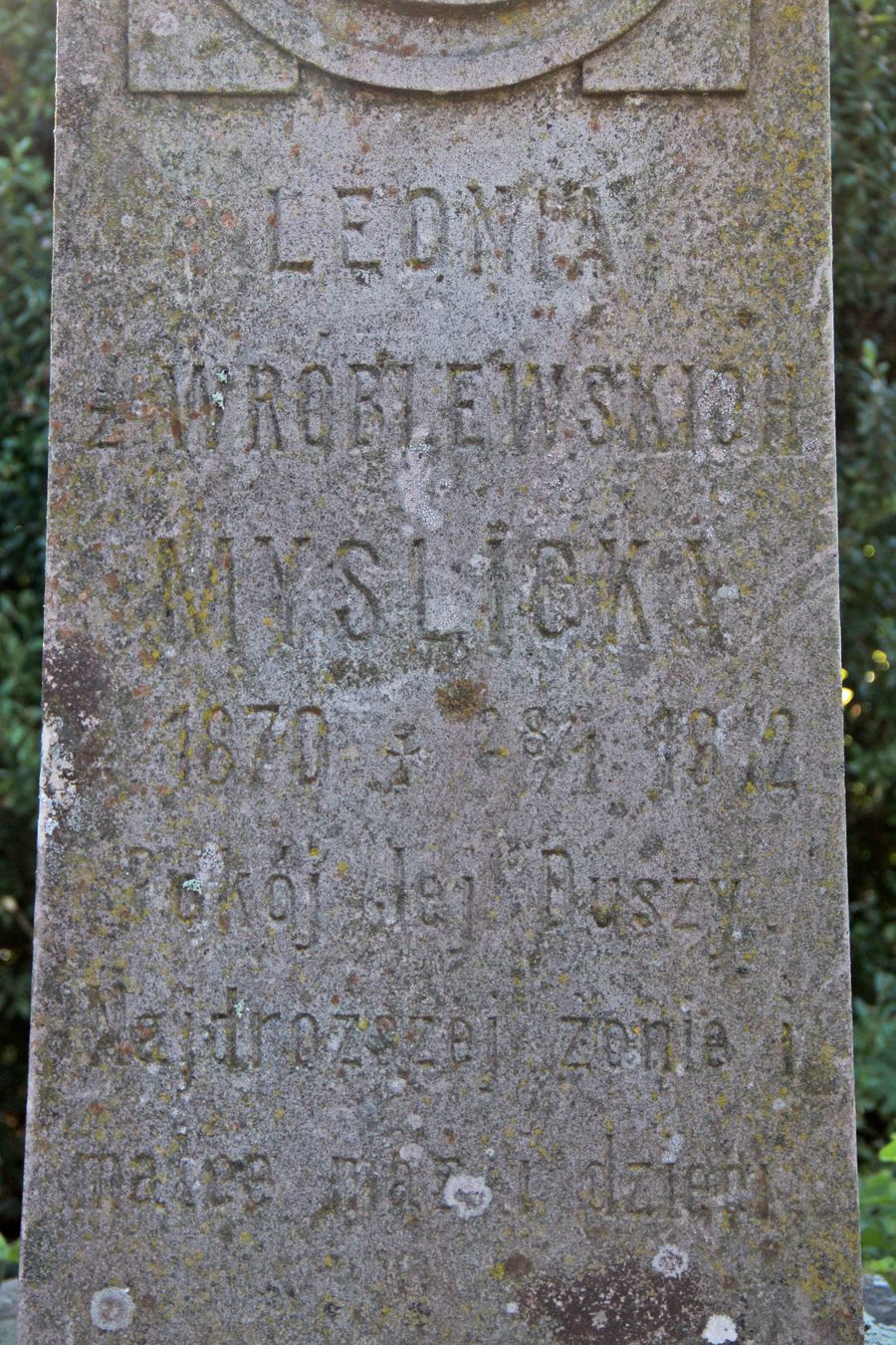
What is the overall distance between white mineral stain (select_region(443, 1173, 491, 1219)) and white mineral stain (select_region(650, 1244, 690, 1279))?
29 cm

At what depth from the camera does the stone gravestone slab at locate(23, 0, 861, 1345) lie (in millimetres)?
2486

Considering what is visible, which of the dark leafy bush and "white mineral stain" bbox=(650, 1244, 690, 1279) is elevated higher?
the dark leafy bush

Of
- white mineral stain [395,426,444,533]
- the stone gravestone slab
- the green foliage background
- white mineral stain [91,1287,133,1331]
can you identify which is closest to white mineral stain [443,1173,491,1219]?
the stone gravestone slab

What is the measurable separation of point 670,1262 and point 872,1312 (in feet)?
2.44

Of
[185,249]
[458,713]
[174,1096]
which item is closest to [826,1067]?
[458,713]

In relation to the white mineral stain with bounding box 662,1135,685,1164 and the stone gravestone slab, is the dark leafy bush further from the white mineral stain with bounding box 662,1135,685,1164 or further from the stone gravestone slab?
the white mineral stain with bounding box 662,1135,685,1164

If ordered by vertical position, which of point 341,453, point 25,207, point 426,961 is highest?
point 25,207

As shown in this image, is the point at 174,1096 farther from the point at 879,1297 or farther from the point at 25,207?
the point at 25,207

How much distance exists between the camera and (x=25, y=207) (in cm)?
468

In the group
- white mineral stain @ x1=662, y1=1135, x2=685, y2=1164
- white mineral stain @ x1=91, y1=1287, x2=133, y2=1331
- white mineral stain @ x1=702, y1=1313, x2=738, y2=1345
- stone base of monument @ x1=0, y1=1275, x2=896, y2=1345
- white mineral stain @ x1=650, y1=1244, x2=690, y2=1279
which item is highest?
white mineral stain @ x1=662, y1=1135, x2=685, y2=1164

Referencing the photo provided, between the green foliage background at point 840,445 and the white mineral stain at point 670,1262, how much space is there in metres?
2.29

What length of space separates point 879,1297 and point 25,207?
3803 mm

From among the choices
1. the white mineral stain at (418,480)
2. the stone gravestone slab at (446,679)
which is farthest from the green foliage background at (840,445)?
the white mineral stain at (418,480)

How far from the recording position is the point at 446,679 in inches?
99.2
